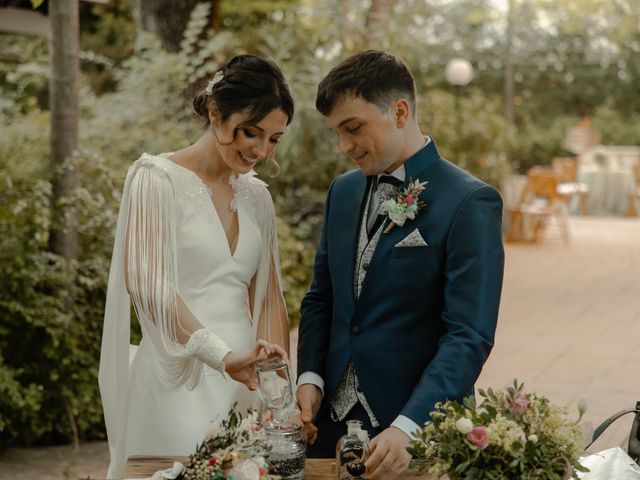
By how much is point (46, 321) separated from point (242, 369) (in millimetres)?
2954

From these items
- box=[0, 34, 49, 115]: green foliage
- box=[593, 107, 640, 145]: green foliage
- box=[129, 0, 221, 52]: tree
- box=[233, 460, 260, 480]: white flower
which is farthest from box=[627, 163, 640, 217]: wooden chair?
box=[233, 460, 260, 480]: white flower

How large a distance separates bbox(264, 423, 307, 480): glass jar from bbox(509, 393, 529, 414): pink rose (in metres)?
0.45

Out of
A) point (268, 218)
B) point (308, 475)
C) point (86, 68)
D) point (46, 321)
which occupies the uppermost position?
point (86, 68)

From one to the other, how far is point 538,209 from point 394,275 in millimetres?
11063

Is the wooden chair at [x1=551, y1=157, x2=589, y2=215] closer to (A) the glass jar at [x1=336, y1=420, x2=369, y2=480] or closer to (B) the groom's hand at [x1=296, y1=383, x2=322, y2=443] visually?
(B) the groom's hand at [x1=296, y1=383, x2=322, y2=443]

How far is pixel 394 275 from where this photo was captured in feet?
6.84

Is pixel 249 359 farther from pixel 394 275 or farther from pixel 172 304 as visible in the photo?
pixel 394 275

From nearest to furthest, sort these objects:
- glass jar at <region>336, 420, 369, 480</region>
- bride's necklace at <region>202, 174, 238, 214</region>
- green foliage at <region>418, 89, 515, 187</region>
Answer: glass jar at <region>336, 420, 369, 480</region>
bride's necklace at <region>202, 174, 238, 214</region>
green foliage at <region>418, 89, 515, 187</region>

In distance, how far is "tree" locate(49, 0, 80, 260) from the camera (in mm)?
4734

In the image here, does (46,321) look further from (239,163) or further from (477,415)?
(477,415)

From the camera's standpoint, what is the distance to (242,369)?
207cm

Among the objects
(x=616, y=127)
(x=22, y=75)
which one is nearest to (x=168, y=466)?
(x=22, y=75)

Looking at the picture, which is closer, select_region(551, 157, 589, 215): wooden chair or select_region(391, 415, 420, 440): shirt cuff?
select_region(391, 415, 420, 440): shirt cuff

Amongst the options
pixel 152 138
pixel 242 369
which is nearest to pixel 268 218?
pixel 242 369
